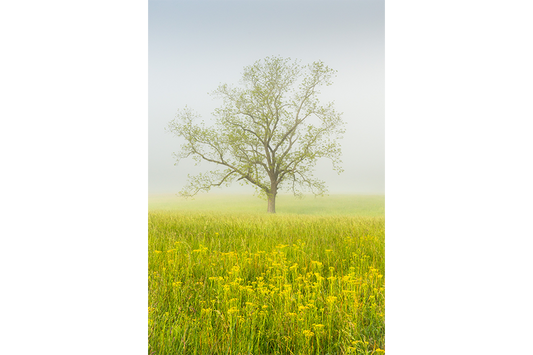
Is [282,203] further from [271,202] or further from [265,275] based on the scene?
[265,275]

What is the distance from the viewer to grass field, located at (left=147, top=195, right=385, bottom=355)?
2.32m

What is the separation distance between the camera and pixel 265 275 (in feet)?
8.32

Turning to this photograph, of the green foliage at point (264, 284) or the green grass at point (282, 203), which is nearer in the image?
the green foliage at point (264, 284)

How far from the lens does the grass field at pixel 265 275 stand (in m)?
2.32

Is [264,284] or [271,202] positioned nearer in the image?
[264,284]

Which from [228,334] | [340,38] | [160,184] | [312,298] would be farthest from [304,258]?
[340,38]

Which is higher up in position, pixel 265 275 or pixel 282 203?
pixel 282 203

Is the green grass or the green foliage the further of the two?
the green grass

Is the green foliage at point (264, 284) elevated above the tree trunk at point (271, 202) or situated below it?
below

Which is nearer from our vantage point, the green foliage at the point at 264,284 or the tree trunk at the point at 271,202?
the green foliage at the point at 264,284

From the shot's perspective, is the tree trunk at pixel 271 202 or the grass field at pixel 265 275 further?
the tree trunk at pixel 271 202

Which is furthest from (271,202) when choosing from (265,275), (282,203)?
(265,275)

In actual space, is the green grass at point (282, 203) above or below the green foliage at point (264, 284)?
above
